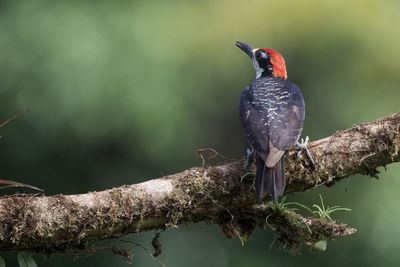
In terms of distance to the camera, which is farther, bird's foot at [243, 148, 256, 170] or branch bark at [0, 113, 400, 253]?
bird's foot at [243, 148, 256, 170]

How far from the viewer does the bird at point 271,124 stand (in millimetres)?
5461

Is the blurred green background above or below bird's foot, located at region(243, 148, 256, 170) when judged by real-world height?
below

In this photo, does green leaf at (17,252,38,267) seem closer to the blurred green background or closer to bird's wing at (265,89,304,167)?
bird's wing at (265,89,304,167)

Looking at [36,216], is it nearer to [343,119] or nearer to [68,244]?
[68,244]

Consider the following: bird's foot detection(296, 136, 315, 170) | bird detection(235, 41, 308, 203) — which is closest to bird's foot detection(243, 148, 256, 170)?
bird detection(235, 41, 308, 203)

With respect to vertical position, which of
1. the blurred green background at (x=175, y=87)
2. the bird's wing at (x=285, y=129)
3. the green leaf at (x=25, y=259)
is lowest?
the blurred green background at (x=175, y=87)

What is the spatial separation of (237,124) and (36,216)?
22.1 feet

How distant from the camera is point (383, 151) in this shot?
5.59 meters

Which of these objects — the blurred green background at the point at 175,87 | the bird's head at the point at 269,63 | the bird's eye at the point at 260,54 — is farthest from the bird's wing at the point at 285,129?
the blurred green background at the point at 175,87

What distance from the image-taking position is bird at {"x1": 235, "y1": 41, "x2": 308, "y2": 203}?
17.9ft

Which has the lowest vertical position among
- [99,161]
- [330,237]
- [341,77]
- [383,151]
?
[99,161]

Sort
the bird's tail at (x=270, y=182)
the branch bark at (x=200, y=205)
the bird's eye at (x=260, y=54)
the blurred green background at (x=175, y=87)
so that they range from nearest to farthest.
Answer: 1. the branch bark at (x=200, y=205)
2. the bird's tail at (x=270, y=182)
3. the bird's eye at (x=260, y=54)
4. the blurred green background at (x=175, y=87)

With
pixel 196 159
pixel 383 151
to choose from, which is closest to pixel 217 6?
pixel 196 159

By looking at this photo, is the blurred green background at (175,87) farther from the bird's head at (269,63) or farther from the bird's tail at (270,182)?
the bird's tail at (270,182)
